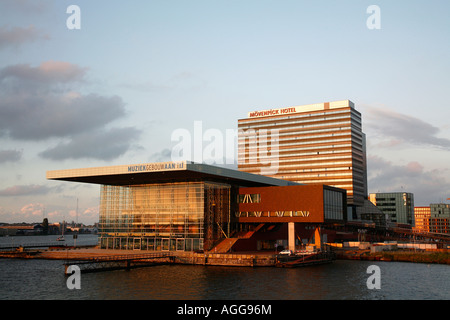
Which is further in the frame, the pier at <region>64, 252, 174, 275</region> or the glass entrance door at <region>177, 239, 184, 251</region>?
the glass entrance door at <region>177, 239, 184, 251</region>

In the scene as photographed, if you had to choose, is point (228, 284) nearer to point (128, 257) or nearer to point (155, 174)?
point (128, 257)

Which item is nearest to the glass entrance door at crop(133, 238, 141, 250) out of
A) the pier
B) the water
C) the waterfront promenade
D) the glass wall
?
the waterfront promenade

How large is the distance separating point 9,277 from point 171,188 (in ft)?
131

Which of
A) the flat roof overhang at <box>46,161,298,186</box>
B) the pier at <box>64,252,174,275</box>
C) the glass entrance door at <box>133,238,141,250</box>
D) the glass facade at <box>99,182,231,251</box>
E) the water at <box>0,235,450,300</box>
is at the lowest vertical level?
the water at <box>0,235,450,300</box>

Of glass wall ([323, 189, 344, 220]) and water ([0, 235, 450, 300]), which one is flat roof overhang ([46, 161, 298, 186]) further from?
water ([0, 235, 450, 300])

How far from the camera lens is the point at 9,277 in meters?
74.4

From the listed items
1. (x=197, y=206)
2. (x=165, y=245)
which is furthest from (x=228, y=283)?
(x=165, y=245)

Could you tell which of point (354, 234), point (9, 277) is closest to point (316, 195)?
point (9, 277)

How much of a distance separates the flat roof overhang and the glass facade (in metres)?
2.07

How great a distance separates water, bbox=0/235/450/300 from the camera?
55.7 metres

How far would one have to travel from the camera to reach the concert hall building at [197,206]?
9712 centimetres

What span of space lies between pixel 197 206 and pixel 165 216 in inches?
362

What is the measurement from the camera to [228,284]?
2475 inches

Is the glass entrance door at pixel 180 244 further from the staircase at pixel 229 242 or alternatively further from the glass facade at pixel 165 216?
the staircase at pixel 229 242
